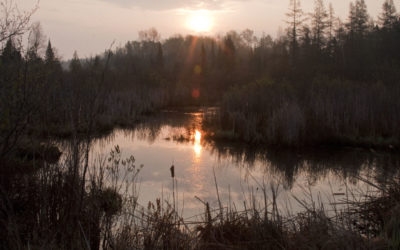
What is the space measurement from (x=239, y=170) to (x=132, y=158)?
3976 mm

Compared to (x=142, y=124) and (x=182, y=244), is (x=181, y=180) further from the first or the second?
(x=142, y=124)

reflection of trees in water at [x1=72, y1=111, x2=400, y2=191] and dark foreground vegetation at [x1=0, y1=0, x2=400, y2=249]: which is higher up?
dark foreground vegetation at [x1=0, y1=0, x2=400, y2=249]

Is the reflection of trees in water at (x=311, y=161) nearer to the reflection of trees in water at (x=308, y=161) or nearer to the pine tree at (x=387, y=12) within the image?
the reflection of trees in water at (x=308, y=161)

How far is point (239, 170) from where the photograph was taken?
7848 millimetres

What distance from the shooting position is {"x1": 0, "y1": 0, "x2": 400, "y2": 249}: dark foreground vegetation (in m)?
3.15

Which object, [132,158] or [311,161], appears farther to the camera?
[311,161]

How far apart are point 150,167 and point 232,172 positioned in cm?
195

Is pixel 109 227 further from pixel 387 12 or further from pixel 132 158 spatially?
pixel 387 12

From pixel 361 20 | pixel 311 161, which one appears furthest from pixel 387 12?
pixel 311 161

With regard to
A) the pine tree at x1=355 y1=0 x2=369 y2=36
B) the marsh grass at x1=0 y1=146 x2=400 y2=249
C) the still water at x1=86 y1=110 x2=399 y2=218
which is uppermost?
the pine tree at x1=355 y1=0 x2=369 y2=36

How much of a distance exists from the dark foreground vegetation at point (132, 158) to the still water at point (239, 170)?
383mm

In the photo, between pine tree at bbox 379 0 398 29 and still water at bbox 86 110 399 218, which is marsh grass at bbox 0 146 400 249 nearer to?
still water at bbox 86 110 399 218

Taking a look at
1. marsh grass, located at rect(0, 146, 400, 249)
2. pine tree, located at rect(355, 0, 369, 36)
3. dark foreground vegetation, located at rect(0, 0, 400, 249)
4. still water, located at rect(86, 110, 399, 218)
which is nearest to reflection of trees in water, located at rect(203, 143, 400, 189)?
still water, located at rect(86, 110, 399, 218)

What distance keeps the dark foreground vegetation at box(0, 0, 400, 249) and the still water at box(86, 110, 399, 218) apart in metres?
0.38
